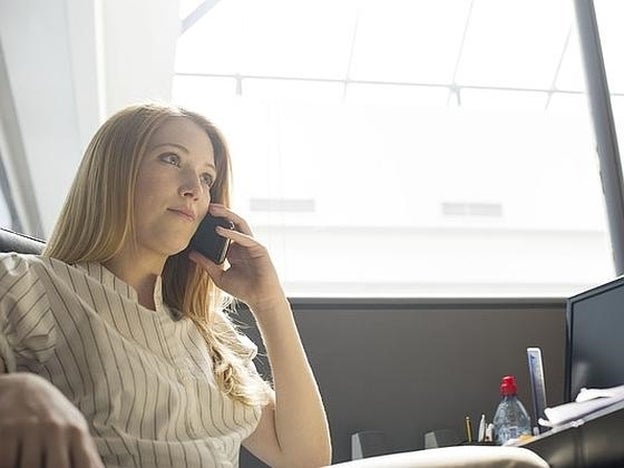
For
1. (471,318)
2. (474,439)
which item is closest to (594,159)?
(471,318)

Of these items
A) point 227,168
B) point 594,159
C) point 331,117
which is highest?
point 331,117

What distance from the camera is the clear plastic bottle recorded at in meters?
1.59

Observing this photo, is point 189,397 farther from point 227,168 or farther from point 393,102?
point 393,102

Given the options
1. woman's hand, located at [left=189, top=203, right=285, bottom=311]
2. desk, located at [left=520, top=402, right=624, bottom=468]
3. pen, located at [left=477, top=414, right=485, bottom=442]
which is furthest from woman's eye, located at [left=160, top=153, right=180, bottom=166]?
pen, located at [left=477, top=414, right=485, bottom=442]

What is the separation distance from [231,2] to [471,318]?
232cm

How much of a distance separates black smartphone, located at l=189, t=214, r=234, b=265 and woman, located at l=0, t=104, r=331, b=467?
12mm

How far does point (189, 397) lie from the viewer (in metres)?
1.03

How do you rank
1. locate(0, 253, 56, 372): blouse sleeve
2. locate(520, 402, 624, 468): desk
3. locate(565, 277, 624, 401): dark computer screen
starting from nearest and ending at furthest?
locate(0, 253, 56, 372): blouse sleeve < locate(520, 402, 624, 468): desk < locate(565, 277, 624, 401): dark computer screen

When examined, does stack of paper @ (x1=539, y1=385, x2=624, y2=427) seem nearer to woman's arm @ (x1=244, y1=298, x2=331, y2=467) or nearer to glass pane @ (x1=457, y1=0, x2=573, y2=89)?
woman's arm @ (x1=244, y1=298, x2=331, y2=467)

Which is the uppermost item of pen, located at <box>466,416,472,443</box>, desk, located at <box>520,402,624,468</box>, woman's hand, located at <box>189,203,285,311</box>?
woman's hand, located at <box>189,203,285,311</box>

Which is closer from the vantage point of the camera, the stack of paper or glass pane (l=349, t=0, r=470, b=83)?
the stack of paper

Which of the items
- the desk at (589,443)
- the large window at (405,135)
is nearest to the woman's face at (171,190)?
the desk at (589,443)

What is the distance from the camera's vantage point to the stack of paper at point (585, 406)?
1.27 meters

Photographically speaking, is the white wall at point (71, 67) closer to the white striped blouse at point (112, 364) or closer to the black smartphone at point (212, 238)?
the black smartphone at point (212, 238)
